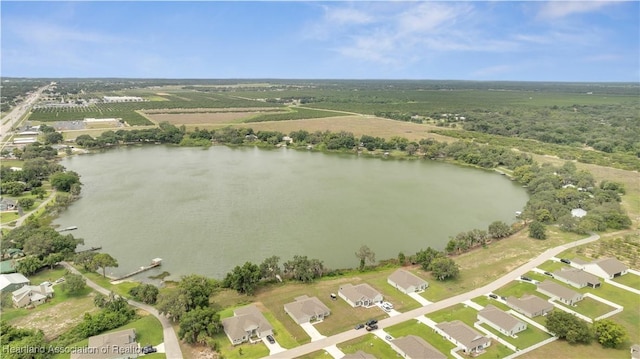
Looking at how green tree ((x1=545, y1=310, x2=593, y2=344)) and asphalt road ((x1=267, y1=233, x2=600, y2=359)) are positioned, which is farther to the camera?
green tree ((x1=545, y1=310, x2=593, y2=344))

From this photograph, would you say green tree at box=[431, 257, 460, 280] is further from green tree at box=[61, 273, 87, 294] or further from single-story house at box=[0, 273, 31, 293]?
single-story house at box=[0, 273, 31, 293]

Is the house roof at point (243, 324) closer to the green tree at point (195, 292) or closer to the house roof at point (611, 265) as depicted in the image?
the green tree at point (195, 292)

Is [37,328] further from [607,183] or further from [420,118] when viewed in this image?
[420,118]

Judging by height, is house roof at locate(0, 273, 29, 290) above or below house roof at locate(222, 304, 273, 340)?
above

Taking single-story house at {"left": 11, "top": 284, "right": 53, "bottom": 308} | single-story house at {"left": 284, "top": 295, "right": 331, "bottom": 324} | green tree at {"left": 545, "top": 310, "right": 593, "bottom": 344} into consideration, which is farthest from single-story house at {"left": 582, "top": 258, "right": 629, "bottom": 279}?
single-story house at {"left": 11, "top": 284, "right": 53, "bottom": 308}

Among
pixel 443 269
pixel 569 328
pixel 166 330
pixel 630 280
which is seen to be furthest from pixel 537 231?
pixel 166 330

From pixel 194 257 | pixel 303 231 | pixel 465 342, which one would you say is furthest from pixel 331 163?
pixel 465 342
